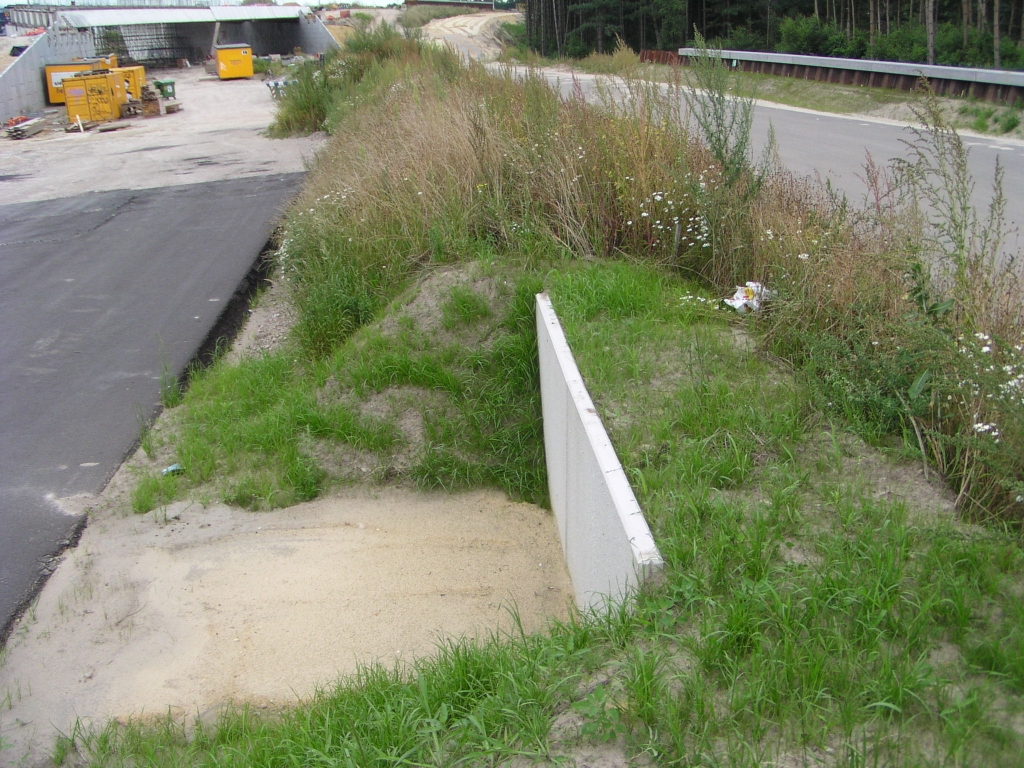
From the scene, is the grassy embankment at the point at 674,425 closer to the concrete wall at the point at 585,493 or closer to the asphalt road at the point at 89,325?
the concrete wall at the point at 585,493

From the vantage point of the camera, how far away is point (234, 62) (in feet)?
150

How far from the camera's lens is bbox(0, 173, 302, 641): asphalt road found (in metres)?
5.92

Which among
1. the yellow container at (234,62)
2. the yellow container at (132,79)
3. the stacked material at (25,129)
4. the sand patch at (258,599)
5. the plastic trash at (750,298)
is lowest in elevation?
the sand patch at (258,599)

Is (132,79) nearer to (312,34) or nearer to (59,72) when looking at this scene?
(59,72)

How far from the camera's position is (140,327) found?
8648mm

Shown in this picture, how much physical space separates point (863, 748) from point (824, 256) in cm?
363

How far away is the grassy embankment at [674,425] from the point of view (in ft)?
8.87

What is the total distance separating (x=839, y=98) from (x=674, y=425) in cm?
1897

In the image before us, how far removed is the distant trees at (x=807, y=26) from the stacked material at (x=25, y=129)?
1920 cm

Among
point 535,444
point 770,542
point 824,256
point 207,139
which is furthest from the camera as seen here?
point 207,139

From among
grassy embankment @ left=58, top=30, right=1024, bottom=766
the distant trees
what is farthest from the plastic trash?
the distant trees

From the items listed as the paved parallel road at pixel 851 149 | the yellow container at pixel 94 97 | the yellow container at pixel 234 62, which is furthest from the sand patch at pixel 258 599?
the yellow container at pixel 234 62

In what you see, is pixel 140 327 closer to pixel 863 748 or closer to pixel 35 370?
pixel 35 370

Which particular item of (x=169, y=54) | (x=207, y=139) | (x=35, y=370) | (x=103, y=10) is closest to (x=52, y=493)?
(x=35, y=370)
